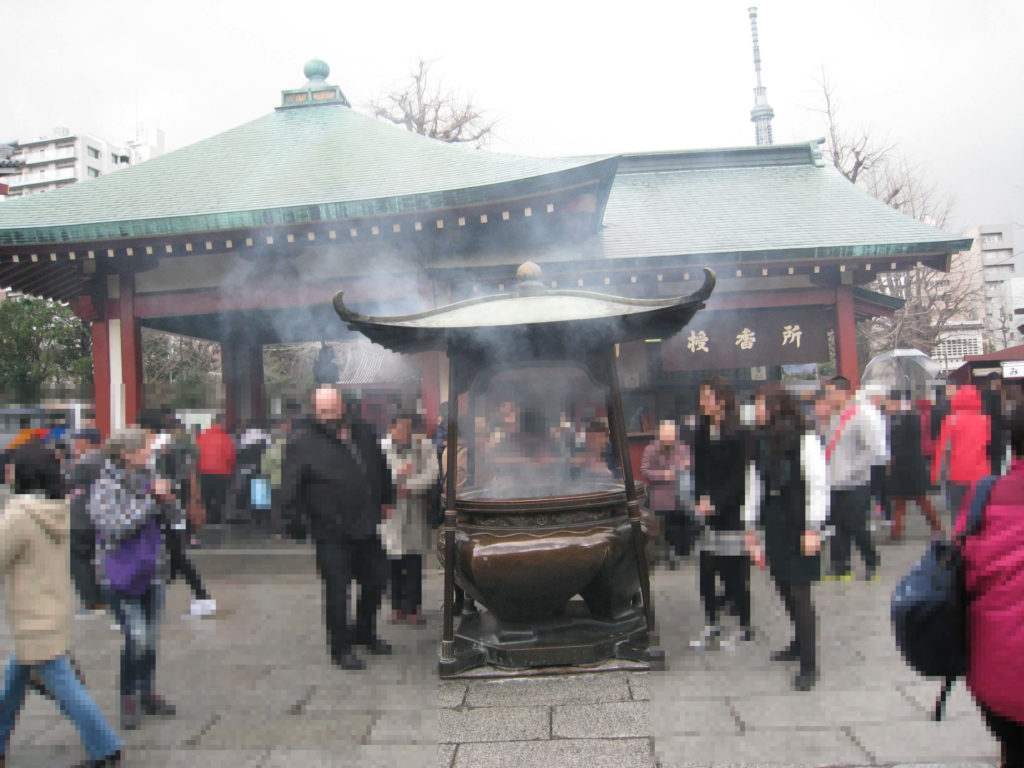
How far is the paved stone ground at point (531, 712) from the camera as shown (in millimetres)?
3191

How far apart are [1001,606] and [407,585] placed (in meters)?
4.10

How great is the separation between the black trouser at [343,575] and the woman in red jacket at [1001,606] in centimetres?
336

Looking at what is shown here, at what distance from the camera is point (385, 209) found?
24.0ft

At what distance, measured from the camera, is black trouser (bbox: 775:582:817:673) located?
3832mm

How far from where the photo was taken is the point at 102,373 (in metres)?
8.60

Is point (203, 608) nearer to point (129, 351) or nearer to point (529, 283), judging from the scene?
point (529, 283)

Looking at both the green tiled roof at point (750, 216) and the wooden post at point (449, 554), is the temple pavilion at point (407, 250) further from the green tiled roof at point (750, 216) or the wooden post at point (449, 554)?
the wooden post at point (449, 554)

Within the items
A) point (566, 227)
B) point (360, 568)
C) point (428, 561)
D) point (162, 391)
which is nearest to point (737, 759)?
point (360, 568)

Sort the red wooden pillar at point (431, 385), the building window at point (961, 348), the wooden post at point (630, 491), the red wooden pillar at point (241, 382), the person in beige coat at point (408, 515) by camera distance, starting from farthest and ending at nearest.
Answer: the building window at point (961, 348), the red wooden pillar at point (241, 382), the red wooden pillar at point (431, 385), the person in beige coat at point (408, 515), the wooden post at point (630, 491)

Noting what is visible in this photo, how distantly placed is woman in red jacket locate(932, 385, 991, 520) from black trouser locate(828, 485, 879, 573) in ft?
2.76

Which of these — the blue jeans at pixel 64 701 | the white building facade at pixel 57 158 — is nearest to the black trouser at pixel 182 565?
the blue jeans at pixel 64 701

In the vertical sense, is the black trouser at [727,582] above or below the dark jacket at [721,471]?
below

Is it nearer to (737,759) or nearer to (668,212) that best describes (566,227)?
(668,212)

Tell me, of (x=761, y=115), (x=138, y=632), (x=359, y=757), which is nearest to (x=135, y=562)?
(x=138, y=632)
